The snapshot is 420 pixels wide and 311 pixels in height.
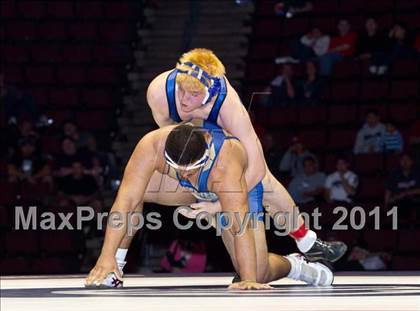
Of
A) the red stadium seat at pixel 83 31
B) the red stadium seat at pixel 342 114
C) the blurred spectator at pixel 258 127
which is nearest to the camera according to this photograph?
the blurred spectator at pixel 258 127

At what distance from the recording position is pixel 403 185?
374 inches

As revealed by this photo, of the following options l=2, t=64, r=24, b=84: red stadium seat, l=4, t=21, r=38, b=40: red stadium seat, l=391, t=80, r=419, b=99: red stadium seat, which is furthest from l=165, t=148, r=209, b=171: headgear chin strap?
l=4, t=21, r=38, b=40: red stadium seat

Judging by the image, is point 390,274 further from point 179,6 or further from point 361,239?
point 179,6

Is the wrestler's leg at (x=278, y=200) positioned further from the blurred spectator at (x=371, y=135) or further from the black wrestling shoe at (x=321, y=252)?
the blurred spectator at (x=371, y=135)

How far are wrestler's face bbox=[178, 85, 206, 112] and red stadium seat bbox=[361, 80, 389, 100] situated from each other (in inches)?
229

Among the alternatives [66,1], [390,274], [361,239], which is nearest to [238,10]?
[66,1]

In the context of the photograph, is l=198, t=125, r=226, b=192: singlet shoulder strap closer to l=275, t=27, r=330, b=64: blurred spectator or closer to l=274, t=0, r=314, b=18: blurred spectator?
l=275, t=27, r=330, b=64: blurred spectator

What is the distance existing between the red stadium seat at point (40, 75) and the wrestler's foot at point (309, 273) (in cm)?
684

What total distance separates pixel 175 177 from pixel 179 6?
27.0ft

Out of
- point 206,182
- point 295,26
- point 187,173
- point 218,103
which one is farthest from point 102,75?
point 187,173

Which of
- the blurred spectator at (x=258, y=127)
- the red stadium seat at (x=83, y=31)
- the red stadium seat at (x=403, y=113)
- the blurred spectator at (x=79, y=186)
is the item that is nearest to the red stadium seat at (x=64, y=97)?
the red stadium seat at (x=83, y=31)

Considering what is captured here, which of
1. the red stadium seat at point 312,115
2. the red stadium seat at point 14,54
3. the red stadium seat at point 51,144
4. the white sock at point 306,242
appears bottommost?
the white sock at point 306,242

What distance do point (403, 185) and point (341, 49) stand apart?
90.4 inches

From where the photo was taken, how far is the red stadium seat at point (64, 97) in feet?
39.5
